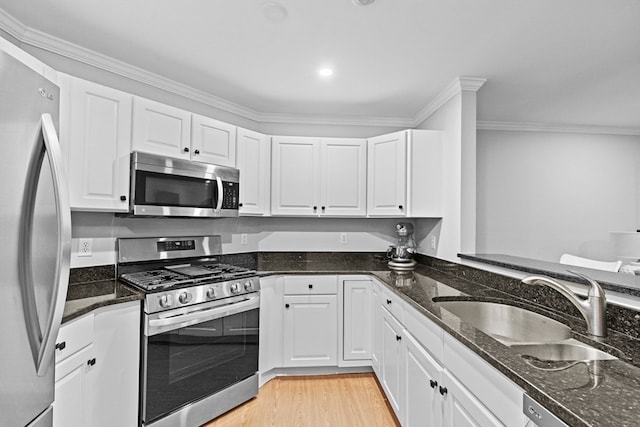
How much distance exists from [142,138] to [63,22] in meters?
0.73

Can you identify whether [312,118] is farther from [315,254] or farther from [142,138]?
[142,138]

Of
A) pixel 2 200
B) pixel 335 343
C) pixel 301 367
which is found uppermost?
pixel 2 200

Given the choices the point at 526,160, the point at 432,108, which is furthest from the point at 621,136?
the point at 432,108

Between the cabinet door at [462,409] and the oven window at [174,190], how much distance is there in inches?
76.7

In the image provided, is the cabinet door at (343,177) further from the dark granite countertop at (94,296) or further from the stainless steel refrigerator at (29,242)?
the stainless steel refrigerator at (29,242)

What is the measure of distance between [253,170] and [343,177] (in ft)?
2.87

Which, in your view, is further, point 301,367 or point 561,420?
point 301,367

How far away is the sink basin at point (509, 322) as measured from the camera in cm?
156

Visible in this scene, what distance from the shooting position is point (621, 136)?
4.23 m

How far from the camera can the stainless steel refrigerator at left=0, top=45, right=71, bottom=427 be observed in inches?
35.8

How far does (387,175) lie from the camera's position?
3.19 metres

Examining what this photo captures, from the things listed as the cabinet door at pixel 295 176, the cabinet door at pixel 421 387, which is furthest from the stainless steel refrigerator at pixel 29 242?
the cabinet door at pixel 295 176

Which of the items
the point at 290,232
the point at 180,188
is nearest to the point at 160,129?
the point at 180,188

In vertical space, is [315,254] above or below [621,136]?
below
